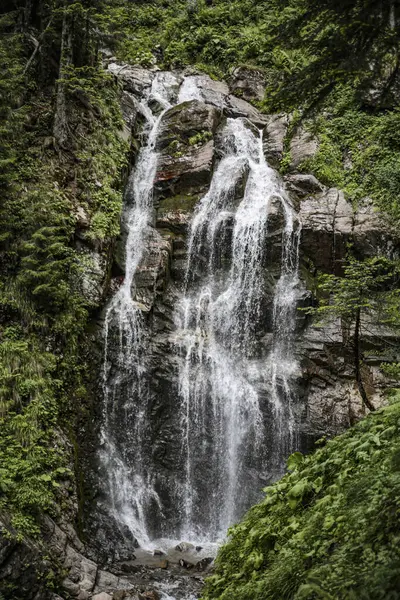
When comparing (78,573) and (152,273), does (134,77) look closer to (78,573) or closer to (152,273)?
(152,273)

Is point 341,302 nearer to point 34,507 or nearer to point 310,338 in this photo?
point 310,338

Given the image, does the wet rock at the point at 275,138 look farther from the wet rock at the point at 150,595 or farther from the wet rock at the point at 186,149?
the wet rock at the point at 150,595

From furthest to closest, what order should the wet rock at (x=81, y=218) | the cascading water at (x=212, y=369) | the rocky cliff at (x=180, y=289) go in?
the wet rock at (x=81, y=218), the cascading water at (x=212, y=369), the rocky cliff at (x=180, y=289)

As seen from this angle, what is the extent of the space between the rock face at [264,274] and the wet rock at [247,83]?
2.68 m

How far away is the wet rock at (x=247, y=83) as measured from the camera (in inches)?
830

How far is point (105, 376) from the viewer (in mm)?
12430

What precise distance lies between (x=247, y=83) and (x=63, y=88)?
10.2 meters

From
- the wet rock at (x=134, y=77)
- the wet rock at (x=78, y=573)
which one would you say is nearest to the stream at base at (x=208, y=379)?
the wet rock at (x=78, y=573)

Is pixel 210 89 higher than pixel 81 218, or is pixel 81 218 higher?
pixel 210 89

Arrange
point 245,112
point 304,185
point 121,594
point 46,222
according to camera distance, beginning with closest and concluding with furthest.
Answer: point 121,594, point 46,222, point 304,185, point 245,112

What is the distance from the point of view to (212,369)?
13070 millimetres

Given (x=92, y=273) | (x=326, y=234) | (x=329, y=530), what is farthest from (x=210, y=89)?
(x=329, y=530)

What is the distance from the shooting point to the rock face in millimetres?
12273

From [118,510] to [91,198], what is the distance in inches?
339
